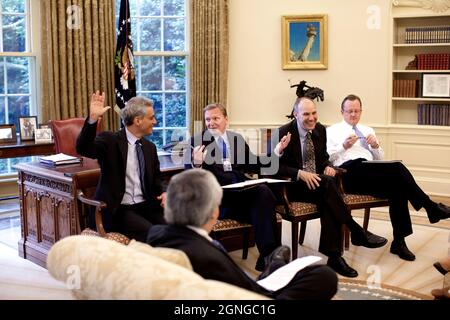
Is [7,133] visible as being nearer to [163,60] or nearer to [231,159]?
[163,60]

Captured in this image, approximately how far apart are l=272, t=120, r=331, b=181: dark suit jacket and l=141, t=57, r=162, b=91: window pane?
3.37 m

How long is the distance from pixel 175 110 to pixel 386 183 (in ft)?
12.3

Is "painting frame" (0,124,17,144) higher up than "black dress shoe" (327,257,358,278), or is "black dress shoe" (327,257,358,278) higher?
"painting frame" (0,124,17,144)

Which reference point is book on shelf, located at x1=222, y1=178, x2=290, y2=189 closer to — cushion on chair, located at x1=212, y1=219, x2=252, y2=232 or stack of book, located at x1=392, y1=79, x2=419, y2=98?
cushion on chair, located at x1=212, y1=219, x2=252, y2=232

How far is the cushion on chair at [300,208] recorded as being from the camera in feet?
15.2

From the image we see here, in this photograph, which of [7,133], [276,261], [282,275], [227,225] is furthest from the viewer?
[7,133]

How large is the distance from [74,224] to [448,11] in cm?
487

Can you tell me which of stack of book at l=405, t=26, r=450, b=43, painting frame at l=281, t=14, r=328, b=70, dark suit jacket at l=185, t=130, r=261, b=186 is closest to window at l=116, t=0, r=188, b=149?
painting frame at l=281, t=14, r=328, b=70

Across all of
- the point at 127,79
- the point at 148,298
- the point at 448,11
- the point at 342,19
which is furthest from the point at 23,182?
the point at 448,11

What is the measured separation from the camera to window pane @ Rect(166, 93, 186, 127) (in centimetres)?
815

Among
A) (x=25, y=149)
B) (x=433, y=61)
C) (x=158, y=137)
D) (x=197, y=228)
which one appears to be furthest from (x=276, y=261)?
(x=158, y=137)

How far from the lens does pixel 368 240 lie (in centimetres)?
515

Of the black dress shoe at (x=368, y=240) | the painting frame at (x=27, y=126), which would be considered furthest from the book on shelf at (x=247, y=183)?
the painting frame at (x=27, y=126)

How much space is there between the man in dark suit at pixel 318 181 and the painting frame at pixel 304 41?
2770 millimetres
